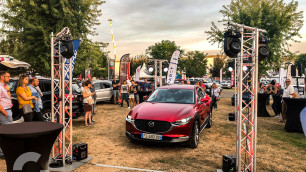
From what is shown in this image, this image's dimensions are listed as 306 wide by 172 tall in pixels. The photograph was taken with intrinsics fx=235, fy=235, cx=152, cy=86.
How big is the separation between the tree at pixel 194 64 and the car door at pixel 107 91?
4482 centimetres

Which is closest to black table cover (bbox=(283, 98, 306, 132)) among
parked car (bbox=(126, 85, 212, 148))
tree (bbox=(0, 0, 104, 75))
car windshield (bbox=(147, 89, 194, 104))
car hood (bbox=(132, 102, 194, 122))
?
parked car (bbox=(126, 85, 212, 148))

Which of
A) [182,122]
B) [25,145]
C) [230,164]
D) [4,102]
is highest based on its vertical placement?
[4,102]

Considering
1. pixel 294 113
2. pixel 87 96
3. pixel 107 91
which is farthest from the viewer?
pixel 107 91

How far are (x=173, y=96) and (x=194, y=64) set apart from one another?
54.3m

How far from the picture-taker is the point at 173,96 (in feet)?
23.9

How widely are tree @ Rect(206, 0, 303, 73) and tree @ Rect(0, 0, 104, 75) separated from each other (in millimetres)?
11257

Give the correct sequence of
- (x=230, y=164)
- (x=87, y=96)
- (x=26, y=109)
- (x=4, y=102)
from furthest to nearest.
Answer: (x=87, y=96)
(x=26, y=109)
(x=4, y=102)
(x=230, y=164)

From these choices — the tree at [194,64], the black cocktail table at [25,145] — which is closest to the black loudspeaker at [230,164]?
the black cocktail table at [25,145]

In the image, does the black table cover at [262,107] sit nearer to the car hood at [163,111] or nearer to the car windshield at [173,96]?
the car windshield at [173,96]

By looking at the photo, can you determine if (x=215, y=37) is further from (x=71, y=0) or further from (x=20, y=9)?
(x=20, y=9)

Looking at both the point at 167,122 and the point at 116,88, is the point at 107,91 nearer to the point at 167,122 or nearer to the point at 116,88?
the point at 116,88

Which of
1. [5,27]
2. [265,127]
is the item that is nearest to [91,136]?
[265,127]

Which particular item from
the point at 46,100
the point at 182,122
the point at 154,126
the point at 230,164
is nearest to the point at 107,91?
the point at 46,100

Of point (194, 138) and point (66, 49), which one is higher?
point (66, 49)
